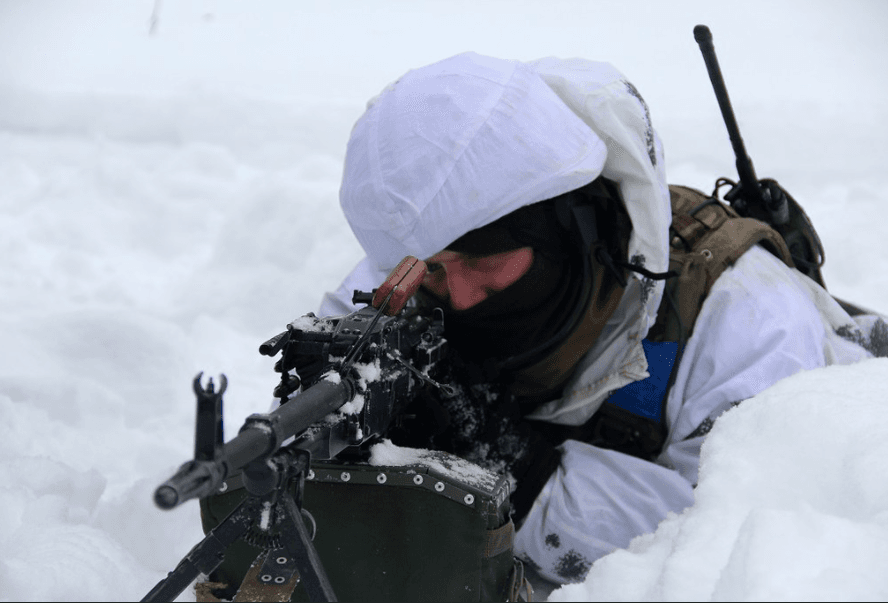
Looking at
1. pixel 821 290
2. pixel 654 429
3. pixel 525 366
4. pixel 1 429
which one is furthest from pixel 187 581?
pixel 821 290

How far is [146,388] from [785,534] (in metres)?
1.83

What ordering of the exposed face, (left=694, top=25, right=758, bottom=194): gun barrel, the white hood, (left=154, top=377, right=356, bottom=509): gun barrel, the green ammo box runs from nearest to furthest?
(left=154, top=377, right=356, bottom=509): gun barrel
the green ammo box
the white hood
the exposed face
(left=694, top=25, right=758, bottom=194): gun barrel

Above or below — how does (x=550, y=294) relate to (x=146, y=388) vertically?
above

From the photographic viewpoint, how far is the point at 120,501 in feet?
5.08

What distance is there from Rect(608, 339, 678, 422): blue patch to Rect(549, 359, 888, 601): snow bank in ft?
1.42

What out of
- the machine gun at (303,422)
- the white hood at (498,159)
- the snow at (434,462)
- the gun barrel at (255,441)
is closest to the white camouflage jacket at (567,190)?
the white hood at (498,159)

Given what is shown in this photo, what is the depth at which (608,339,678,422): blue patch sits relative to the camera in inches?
55.1

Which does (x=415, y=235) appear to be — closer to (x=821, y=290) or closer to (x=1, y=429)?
(x=821, y=290)

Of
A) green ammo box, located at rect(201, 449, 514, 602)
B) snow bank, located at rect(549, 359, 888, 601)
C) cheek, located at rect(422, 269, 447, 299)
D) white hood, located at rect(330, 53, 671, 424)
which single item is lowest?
green ammo box, located at rect(201, 449, 514, 602)

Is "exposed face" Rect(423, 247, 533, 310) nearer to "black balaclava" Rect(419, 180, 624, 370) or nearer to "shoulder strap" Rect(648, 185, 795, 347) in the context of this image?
A: "black balaclava" Rect(419, 180, 624, 370)

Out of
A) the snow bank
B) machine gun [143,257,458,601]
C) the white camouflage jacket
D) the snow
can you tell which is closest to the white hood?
the white camouflage jacket

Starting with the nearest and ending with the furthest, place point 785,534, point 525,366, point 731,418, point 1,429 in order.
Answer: point 785,534 < point 731,418 < point 525,366 < point 1,429

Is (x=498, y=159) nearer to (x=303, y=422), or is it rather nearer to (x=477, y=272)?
(x=477, y=272)

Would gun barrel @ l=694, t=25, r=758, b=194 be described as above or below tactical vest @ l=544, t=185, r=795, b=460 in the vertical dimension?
above
